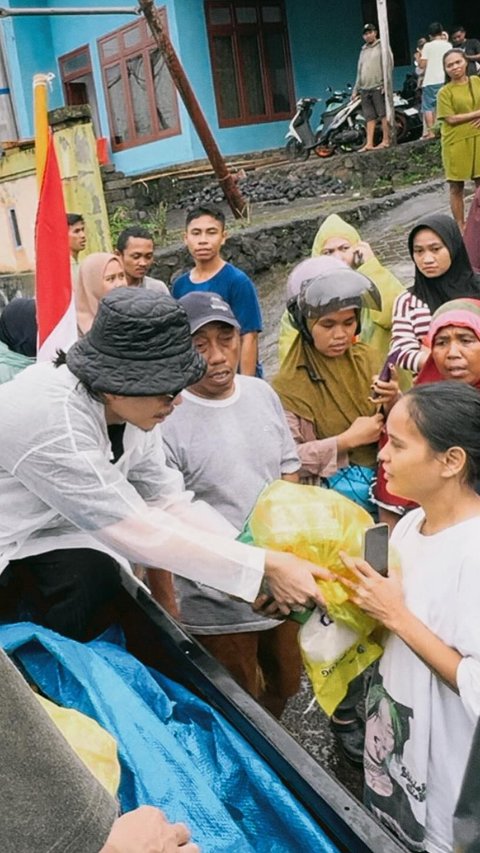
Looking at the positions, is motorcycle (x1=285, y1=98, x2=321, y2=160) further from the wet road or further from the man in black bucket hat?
the man in black bucket hat

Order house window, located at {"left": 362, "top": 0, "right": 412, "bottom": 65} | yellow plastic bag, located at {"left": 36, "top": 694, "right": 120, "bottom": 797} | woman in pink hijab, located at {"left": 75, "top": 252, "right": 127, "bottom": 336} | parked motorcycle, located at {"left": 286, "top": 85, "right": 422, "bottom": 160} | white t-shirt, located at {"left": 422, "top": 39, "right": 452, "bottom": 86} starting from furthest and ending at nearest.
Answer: house window, located at {"left": 362, "top": 0, "right": 412, "bottom": 65} < parked motorcycle, located at {"left": 286, "top": 85, "right": 422, "bottom": 160} < white t-shirt, located at {"left": 422, "top": 39, "right": 452, "bottom": 86} < woman in pink hijab, located at {"left": 75, "top": 252, "right": 127, "bottom": 336} < yellow plastic bag, located at {"left": 36, "top": 694, "right": 120, "bottom": 797}

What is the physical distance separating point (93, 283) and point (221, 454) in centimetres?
187

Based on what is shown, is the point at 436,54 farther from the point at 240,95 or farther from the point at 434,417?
the point at 434,417

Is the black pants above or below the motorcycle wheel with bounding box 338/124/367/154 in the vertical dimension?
below

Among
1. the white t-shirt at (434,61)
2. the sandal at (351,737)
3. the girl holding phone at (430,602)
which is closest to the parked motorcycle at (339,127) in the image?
the white t-shirt at (434,61)

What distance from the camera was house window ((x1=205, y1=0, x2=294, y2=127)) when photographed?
14.6 meters

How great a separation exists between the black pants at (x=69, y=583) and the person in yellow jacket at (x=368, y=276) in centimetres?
127

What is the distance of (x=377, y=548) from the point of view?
71.1 inches

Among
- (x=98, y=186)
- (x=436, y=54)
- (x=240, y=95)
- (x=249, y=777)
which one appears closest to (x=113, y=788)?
(x=249, y=777)

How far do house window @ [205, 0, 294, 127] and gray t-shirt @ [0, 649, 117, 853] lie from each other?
14950 mm

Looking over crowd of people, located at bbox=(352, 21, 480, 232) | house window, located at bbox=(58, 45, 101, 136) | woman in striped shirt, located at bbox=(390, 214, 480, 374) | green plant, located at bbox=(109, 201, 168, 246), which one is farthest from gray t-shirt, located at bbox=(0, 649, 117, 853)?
house window, located at bbox=(58, 45, 101, 136)

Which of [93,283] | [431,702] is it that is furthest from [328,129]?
[431,702]

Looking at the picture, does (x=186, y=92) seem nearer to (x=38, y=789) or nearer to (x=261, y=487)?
(x=261, y=487)

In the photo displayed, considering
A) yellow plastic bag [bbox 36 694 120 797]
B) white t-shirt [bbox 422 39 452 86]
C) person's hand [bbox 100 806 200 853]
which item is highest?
white t-shirt [bbox 422 39 452 86]
